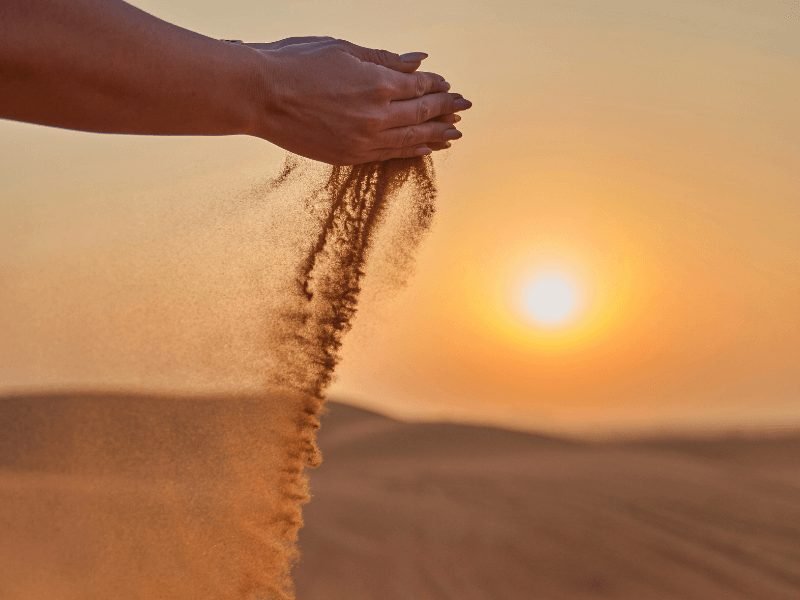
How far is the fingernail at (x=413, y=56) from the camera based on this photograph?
3.10 meters

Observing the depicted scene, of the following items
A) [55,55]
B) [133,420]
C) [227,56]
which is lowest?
[133,420]

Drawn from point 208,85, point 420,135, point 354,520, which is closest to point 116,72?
point 208,85

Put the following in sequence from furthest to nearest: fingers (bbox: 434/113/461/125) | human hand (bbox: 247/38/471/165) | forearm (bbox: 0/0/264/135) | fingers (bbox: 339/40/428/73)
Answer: fingers (bbox: 434/113/461/125) < fingers (bbox: 339/40/428/73) < human hand (bbox: 247/38/471/165) < forearm (bbox: 0/0/264/135)

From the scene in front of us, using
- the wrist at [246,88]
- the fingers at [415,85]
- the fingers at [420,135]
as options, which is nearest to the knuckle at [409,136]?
the fingers at [420,135]

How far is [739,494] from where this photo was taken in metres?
6.04

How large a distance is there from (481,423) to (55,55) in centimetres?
905

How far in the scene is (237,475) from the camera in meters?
4.61

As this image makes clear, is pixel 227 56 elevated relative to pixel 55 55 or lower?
elevated

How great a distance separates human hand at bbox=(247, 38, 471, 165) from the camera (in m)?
2.74

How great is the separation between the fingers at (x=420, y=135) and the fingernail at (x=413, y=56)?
0.70ft

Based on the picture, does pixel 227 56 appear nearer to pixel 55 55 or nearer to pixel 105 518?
pixel 55 55

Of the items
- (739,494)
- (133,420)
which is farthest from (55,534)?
(739,494)

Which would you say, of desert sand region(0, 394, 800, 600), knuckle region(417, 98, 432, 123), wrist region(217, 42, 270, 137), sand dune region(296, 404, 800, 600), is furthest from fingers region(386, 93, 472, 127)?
sand dune region(296, 404, 800, 600)

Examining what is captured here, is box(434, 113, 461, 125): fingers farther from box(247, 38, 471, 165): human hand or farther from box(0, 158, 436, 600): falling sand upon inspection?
Result: box(0, 158, 436, 600): falling sand
